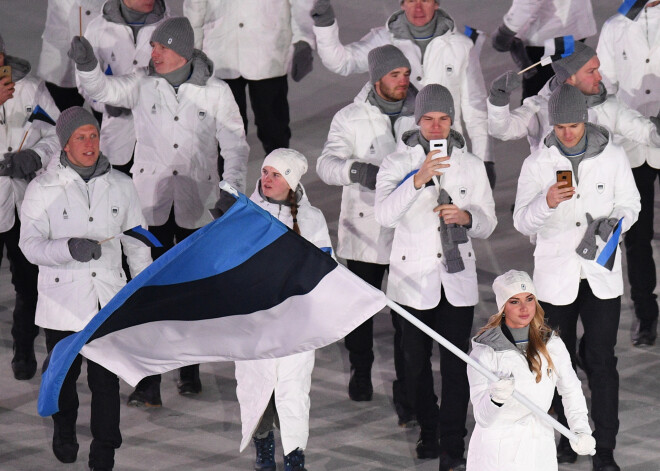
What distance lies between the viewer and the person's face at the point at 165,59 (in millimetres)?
10734

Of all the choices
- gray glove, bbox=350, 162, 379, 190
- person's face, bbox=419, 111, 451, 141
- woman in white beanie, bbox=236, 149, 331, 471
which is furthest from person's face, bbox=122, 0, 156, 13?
person's face, bbox=419, 111, 451, 141

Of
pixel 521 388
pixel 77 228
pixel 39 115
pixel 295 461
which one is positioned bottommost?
pixel 295 461

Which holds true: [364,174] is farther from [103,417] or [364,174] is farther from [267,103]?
[267,103]

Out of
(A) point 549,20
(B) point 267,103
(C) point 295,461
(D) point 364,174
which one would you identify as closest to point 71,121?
(D) point 364,174

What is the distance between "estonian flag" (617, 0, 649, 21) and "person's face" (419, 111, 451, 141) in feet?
7.50

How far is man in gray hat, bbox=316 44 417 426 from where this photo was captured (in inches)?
408

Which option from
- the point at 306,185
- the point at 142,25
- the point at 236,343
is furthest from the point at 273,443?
the point at 306,185

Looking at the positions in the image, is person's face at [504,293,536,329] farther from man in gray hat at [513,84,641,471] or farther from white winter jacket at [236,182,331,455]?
white winter jacket at [236,182,331,455]

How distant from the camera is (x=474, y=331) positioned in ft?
39.6

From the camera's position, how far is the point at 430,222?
9797mm

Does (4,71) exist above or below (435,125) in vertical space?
below

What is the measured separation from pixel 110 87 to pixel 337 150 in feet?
5.17

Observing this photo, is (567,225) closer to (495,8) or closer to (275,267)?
(275,267)

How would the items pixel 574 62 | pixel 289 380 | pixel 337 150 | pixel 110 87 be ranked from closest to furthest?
1. pixel 289 380
2. pixel 574 62
3. pixel 337 150
4. pixel 110 87
